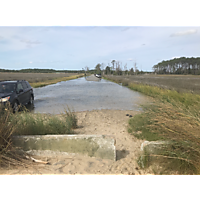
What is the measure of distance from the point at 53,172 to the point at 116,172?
3.96ft

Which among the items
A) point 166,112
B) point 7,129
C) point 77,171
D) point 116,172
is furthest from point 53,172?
point 166,112

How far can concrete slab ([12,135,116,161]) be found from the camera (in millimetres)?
3973

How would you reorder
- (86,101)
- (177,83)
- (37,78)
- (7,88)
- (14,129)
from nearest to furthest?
(14,129) < (7,88) < (86,101) < (177,83) < (37,78)

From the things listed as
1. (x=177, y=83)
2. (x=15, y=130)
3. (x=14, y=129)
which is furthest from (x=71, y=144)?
(x=177, y=83)

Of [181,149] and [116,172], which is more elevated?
[181,149]

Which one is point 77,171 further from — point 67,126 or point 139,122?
point 139,122

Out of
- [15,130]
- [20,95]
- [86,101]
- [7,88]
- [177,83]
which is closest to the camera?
[15,130]

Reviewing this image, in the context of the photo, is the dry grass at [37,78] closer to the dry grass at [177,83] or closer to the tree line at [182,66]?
the dry grass at [177,83]

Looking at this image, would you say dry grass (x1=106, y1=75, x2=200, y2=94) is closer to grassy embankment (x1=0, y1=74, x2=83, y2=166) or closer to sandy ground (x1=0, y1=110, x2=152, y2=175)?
sandy ground (x1=0, y1=110, x2=152, y2=175)

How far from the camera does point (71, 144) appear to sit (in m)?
4.05

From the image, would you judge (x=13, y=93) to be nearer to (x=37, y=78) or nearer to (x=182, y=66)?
(x=37, y=78)

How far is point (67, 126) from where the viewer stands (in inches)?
207

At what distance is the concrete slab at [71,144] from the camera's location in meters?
3.97

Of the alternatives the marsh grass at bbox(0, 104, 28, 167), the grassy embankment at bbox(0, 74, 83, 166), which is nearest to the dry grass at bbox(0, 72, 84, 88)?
the grassy embankment at bbox(0, 74, 83, 166)
